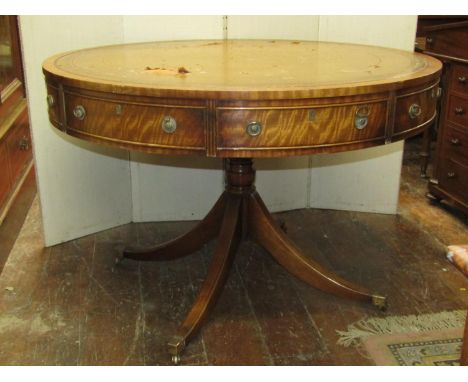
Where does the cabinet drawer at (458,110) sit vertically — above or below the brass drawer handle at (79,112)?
below

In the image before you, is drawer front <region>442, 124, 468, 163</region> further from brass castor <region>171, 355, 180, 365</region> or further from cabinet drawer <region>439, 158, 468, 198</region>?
brass castor <region>171, 355, 180, 365</region>

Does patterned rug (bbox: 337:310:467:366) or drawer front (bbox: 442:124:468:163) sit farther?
drawer front (bbox: 442:124:468:163)

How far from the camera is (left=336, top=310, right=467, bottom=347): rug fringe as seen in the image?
1.94 metres

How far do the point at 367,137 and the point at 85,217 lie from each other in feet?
5.16

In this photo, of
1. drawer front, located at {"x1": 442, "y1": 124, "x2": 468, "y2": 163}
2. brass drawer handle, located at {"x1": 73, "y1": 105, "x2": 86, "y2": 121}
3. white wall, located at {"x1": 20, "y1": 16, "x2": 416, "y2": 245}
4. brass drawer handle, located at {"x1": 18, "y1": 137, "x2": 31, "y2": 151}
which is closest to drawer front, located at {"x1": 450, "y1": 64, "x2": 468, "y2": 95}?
drawer front, located at {"x1": 442, "y1": 124, "x2": 468, "y2": 163}

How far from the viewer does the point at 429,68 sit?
1740 mm

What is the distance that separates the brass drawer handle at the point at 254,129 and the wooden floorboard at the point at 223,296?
0.75 m

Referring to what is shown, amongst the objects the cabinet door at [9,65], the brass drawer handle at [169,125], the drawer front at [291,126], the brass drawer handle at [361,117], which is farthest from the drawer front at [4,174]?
the brass drawer handle at [361,117]

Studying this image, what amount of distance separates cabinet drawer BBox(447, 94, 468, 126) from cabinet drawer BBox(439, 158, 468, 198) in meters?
0.20

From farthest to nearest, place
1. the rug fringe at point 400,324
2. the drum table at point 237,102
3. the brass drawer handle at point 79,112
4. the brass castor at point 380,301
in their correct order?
the brass castor at point 380,301, the rug fringe at point 400,324, the brass drawer handle at point 79,112, the drum table at point 237,102

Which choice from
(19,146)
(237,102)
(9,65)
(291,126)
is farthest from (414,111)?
(9,65)

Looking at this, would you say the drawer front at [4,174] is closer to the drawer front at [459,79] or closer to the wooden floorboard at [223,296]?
the wooden floorboard at [223,296]

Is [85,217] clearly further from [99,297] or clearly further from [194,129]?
[194,129]

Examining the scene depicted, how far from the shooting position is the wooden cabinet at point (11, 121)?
9.62 ft
